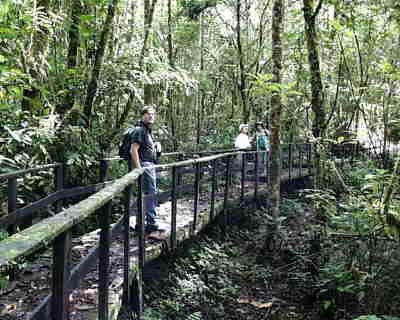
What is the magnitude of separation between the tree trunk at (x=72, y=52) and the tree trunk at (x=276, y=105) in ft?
12.6

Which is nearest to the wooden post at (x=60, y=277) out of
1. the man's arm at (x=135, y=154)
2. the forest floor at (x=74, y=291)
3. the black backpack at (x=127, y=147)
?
the forest floor at (x=74, y=291)

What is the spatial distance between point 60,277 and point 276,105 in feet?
24.9

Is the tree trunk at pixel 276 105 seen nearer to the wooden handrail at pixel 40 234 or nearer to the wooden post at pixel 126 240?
the wooden post at pixel 126 240

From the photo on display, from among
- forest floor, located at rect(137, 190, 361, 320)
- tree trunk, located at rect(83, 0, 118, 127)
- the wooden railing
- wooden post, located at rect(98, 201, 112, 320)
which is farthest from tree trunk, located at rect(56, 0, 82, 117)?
wooden post, located at rect(98, 201, 112, 320)

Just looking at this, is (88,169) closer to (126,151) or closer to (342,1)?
(126,151)

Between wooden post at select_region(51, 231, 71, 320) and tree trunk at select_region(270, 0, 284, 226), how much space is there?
7.25 m

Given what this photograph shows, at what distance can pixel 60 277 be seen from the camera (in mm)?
1828

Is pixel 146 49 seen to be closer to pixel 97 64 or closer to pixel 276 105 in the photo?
pixel 97 64

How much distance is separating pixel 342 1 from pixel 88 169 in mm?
5625

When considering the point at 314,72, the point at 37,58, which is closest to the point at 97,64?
the point at 37,58

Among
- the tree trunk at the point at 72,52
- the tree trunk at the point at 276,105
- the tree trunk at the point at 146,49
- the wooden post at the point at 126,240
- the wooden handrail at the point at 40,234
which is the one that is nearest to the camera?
the wooden handrail at the point at 40,234

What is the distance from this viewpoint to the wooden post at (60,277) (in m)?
1.76

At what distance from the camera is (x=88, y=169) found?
A: 8.48m

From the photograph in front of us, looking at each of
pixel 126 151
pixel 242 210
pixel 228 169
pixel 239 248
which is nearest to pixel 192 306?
pixel 126 151
